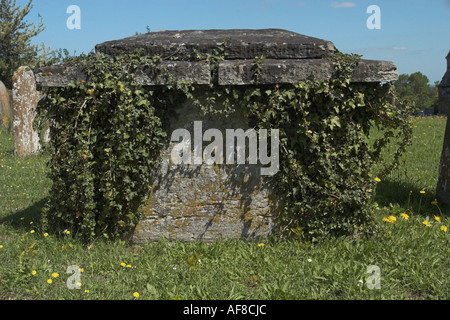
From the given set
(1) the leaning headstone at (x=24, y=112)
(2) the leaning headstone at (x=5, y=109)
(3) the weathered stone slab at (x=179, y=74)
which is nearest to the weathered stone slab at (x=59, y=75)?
(3) the weathered stone slab at (x=179, y=74)

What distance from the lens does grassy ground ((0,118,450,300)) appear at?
3.14 metres

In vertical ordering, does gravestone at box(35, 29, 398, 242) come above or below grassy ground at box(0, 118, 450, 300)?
above

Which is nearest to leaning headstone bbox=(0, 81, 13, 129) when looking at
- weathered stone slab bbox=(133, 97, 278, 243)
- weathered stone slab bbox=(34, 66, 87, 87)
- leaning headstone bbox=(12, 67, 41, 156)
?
leaning headstone bbox=(12, 67, 41, 156)

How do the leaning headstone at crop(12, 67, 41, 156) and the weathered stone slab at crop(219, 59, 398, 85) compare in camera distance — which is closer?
the weathered stone slab at crop(219, 59, 398, 85)

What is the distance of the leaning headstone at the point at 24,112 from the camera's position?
30.4ft

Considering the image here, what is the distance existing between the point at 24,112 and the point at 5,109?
230 inches

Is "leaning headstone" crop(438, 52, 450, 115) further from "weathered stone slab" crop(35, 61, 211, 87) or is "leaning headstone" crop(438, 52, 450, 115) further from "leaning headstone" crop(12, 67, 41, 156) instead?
"leaning headstone" crop(12, 67, 41, 156)

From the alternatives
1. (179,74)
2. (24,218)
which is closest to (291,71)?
(179,74)

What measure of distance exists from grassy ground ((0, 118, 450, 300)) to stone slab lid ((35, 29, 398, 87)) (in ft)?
4.88

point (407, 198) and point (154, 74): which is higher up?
point (154, 74)

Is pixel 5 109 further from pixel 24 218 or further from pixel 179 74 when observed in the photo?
pixel 179 74

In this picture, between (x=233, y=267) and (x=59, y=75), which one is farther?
(x=59, y=75)

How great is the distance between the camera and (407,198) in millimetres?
5477

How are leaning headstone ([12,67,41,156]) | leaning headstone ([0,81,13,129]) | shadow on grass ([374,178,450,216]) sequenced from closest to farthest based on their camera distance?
shadow on grass ([374,178,450,216]) < leaning headstone ([12,67,41,156]) < leaning headstone ([0,81,13,129])
